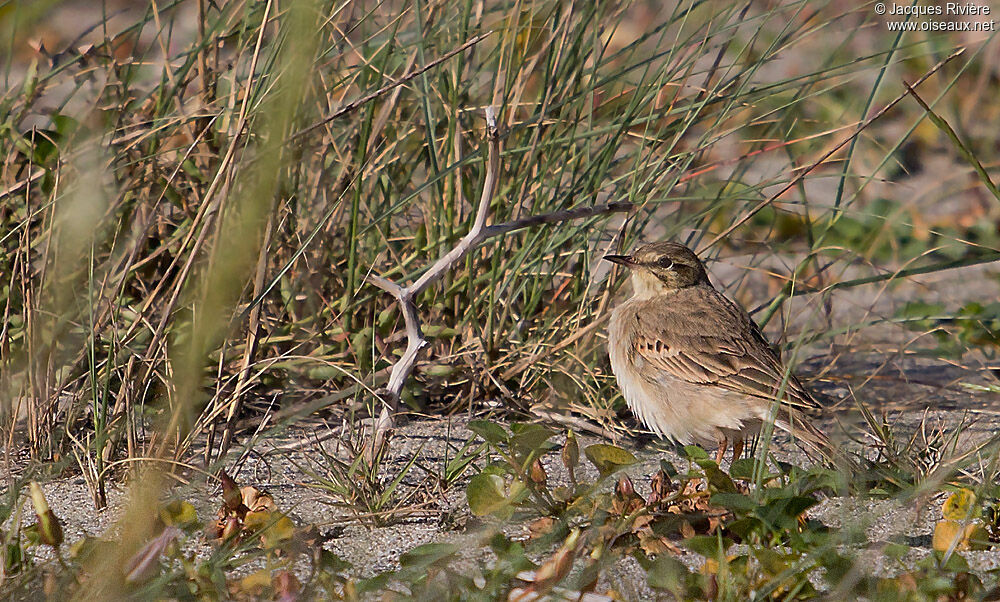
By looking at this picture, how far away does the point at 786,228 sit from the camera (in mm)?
6219

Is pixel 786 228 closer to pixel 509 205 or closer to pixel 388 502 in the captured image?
pixel 509 205

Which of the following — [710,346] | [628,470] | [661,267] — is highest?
[661,267]

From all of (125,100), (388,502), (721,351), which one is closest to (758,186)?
(721,351)

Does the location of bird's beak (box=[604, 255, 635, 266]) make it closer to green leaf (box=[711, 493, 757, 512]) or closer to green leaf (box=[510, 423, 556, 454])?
green leaf (box=[510, 423, 556, 454])

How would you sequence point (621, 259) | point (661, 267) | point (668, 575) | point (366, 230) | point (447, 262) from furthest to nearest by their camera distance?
point (661, 267) → point (621, 259) → point (366, 230) → point (447, 262) → point (668, 575)

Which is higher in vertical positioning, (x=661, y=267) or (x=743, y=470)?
(x=661, y=267)

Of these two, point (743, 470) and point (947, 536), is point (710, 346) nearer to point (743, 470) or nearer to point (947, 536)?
point (743, 470)

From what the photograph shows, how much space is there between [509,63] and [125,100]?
1379mm

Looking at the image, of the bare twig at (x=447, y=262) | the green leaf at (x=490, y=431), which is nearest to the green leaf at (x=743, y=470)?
the green leaf at (x=490, y=431)

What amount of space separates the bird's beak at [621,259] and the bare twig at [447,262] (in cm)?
77

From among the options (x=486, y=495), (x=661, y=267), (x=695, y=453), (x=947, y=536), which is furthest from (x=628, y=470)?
(x=947, y=536)

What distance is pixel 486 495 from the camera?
2969 millimetres

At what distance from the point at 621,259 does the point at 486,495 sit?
1356mm

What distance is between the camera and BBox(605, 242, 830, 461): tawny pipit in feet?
12.6
